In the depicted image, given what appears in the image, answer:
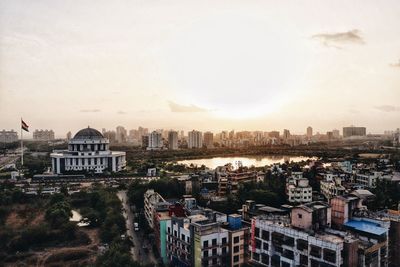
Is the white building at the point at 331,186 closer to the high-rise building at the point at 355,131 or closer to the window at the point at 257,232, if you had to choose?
the window at the point at 257,232

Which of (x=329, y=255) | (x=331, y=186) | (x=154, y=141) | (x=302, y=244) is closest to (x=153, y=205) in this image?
(x=302, y=244)

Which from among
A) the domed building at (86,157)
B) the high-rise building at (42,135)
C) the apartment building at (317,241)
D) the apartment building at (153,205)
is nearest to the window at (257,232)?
the apartment building at (317,241)

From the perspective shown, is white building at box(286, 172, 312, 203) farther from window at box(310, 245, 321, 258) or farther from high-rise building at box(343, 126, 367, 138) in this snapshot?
high-rise building at box(343, 126, 367, 138)

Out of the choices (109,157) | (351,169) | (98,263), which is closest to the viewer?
(98,263)

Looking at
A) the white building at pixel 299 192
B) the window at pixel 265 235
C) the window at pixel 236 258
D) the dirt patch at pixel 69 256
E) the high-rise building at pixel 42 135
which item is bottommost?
the dirt patch at pixel 69 256

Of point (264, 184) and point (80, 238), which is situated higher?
point (264, 184)

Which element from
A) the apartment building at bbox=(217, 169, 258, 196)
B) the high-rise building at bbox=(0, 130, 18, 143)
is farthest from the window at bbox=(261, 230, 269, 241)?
the high-rise building at bbox=(0, 130, 18, 143)

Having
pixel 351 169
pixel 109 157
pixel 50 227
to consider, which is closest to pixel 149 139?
pixel 109 157

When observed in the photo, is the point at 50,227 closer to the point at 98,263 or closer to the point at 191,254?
the point at 98,263
